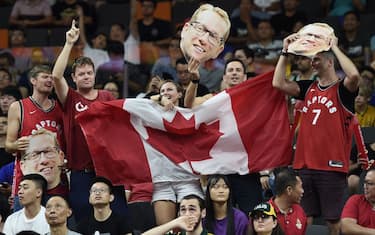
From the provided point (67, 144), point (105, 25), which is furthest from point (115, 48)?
point (67, 144)

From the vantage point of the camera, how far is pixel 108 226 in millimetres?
10266

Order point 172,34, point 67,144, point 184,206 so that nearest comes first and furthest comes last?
point 184,206 < point 67,144 < point 172,34

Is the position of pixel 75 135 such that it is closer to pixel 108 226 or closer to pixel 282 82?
pixel 108 226

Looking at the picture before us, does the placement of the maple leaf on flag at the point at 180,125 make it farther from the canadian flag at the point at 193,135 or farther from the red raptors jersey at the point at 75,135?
the red raptors jersey at the point at 75,135

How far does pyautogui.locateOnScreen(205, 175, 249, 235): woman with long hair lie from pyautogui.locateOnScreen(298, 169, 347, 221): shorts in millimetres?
566

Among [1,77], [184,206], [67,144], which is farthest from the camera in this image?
[1,77]

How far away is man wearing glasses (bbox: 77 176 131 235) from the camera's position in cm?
1027

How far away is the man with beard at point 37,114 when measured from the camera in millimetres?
10633

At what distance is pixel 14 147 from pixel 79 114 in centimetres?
64

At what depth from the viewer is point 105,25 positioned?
53.5 ft

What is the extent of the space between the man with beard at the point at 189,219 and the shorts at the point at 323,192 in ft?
2.92

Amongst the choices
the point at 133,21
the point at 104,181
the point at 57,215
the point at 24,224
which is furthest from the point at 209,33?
the point at 133,21

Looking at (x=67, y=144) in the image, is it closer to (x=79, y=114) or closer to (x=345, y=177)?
(x=79, y=114)

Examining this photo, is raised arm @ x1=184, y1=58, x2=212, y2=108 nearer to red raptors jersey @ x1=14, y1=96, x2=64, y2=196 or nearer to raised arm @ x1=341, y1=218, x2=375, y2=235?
red raptors jersey @ x1=14, y1=96, x2=64, y2=196
